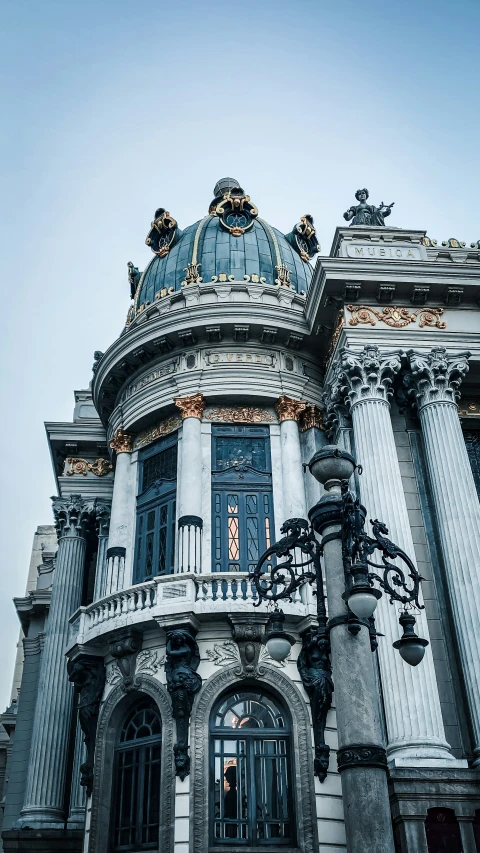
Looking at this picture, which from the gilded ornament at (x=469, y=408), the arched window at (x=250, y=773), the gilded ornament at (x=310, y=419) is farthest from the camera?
the gilded ornament at (x=310, y=419)

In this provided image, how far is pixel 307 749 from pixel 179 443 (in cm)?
887

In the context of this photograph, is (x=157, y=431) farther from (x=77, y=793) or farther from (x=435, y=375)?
(x=77, y=793)

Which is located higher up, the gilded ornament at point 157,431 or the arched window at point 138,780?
the gilded ornament at point 157,431

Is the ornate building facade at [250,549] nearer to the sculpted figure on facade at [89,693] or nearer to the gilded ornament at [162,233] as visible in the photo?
the sculpted figure on facade at [89,693]

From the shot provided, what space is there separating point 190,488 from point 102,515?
261 inches

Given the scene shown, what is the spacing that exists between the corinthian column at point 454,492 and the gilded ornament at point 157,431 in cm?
699

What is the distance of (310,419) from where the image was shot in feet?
77.7

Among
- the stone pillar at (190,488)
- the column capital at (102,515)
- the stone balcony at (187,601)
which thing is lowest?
the stone balcony at (187,601)

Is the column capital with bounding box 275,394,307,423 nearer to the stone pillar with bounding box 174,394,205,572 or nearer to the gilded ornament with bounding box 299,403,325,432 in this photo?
the gilded ornament with bounding box 299,403,325,432

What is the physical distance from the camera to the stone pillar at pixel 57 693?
76.5 feet

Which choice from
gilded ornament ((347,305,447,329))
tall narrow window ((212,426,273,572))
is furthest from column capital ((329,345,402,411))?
tall narrow window ((212,426,273,572))

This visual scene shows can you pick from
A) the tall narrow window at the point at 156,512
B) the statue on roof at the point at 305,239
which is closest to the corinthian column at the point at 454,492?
the tall narrow window at the point at 156,512

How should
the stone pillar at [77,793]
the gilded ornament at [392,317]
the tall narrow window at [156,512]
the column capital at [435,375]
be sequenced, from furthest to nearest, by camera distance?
the stone pillar at [77,793] → the tall narrow window at [156,512] → the gilded ornament at [392,317] → the column capital at [435,375]

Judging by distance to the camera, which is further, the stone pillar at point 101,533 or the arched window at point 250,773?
the stone pillar at point 101,533
